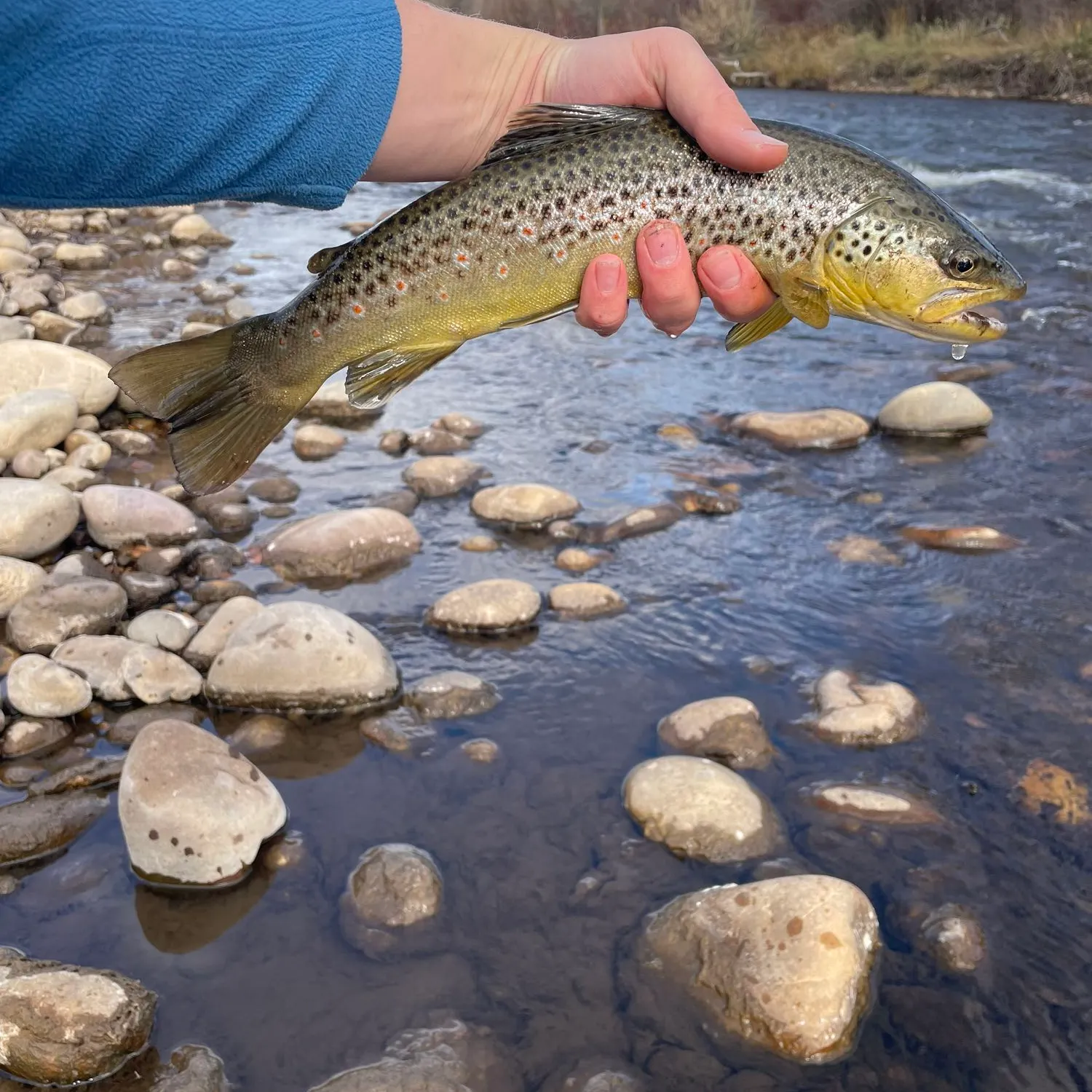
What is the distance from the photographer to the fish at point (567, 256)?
9.42 ft

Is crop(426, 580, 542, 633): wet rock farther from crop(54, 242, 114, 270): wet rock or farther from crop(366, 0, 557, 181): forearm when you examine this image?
crop(54, 242, 114, 270): wet rock

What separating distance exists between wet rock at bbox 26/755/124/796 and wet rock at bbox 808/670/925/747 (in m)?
2.94

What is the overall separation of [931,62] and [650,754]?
30.6 meters

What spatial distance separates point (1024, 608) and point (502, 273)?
165 inches

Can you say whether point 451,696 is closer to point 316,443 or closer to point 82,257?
point 316,443

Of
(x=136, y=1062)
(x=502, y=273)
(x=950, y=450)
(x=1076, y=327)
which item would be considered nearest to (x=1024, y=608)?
(x=950, y=450)

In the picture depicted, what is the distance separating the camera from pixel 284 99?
2502 mm

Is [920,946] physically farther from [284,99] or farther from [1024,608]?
[284,99]

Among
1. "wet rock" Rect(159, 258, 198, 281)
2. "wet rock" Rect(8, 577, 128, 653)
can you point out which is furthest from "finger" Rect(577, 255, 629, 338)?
"wet rock" Rect(159, 258, 198, 281)

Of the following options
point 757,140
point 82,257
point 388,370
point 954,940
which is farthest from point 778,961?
point 82,257

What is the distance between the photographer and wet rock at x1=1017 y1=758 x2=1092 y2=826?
4645 millimetres

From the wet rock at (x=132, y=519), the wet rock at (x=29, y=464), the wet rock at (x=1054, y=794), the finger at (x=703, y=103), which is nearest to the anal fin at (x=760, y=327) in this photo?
the finger at (x=703, y=103)

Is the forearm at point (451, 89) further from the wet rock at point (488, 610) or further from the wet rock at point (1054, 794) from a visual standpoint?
the wet rock at point (1054, 794)

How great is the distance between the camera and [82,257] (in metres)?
14.1
